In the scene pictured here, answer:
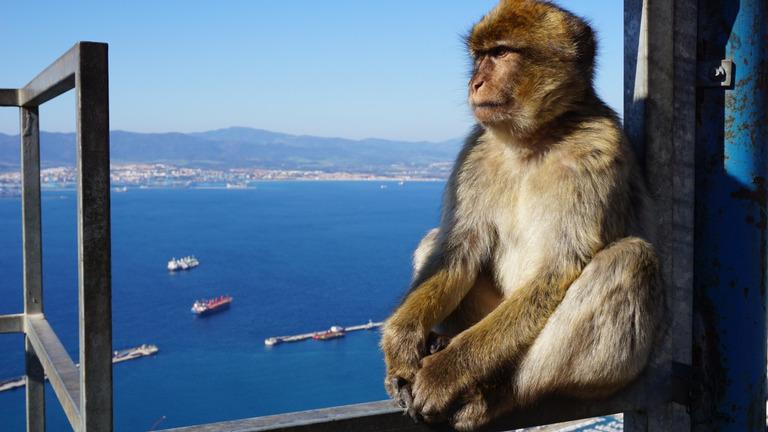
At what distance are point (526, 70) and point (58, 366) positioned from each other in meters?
1.65

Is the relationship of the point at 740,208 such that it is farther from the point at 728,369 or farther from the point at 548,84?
the point at 548,84

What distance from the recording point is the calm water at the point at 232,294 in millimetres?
43906

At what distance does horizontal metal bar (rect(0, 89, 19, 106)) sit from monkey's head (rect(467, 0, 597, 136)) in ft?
5.62

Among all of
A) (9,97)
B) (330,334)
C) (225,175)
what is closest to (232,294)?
(330,334)

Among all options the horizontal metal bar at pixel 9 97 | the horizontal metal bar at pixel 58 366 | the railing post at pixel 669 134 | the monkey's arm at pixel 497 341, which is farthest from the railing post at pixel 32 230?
the railing post at pixel 669 134

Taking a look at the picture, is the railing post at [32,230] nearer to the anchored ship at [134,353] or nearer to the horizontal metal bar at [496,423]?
the horizontal metal bar at [496,423]

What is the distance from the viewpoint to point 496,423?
2.21 meters

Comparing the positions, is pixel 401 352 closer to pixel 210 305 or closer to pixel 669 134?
pixel 669 134

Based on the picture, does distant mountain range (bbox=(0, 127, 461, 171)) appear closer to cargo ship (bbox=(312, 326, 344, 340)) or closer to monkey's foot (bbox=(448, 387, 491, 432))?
cargo ship (bbox=(312, 326, 344, 340))

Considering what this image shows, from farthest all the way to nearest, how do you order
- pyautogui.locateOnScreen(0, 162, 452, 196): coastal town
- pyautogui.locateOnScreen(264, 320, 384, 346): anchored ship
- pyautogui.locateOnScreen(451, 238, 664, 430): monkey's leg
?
pyautogui.locateOnScreen(0, 162, 452, 196): coastal town < pyautogui.locateOnScreen(264, 320, 384, 346): anchored ship < pyautogui.locateOnScreen(451, 238, 664, 430): monkey's leg

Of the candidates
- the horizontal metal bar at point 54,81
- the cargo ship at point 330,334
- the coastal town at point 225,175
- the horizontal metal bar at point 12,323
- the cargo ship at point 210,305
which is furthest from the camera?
the coastal town at point 225,175

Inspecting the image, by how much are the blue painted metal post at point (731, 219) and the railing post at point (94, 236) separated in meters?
1.55

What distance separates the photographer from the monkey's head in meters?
2.47

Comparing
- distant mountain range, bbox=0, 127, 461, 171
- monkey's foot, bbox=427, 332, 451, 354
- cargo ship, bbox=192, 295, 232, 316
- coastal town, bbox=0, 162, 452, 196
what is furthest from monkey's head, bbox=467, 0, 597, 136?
distant mountain range, bbox=0, 127, 461, 171
